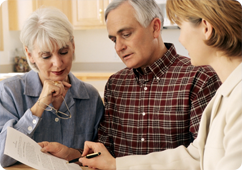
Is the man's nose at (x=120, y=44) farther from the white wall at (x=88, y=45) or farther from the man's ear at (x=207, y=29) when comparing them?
the white wall at (x=88, y=45)

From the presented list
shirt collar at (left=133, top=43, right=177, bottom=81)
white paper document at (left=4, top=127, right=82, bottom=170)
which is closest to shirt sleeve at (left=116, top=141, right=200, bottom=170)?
white paper document at (left=4, top=127, right=82, bottom=170)

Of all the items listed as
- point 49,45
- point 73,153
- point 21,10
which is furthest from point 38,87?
point 21,10

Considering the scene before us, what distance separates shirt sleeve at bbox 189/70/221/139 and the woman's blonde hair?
0.46 m

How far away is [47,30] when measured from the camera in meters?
1.25

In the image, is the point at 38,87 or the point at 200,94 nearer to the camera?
the point at 200,94

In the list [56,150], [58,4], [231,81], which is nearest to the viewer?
[231,81]

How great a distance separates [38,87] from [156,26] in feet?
2.11

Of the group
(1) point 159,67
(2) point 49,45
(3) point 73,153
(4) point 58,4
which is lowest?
(3) point 73,153

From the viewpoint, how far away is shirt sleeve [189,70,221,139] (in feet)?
3.77

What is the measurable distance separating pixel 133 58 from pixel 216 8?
24.9 inches

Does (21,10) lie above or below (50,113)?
above

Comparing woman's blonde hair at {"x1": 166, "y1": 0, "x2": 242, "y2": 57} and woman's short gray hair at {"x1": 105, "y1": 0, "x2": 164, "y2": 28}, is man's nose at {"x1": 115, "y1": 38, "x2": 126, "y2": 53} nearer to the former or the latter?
woman's short gray hair at {"x1": 105, "y1": 0, "x2": 164, "y2": 28}

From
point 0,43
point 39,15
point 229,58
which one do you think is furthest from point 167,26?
point 229,58

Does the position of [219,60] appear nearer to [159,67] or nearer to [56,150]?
[159,67]
